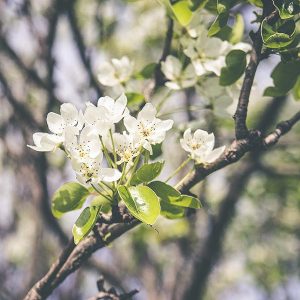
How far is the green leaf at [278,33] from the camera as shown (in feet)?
3.46

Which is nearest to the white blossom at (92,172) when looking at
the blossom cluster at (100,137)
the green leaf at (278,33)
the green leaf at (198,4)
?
the blossom cluster at (100,137)

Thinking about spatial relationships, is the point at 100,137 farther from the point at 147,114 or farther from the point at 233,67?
the point at 233,67

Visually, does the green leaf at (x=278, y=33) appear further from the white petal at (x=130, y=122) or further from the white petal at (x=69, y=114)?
the white petal at (x=69, y=114)

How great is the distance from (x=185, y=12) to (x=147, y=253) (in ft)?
9.13

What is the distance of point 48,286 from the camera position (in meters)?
1.17

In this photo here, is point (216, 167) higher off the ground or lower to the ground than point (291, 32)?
lower

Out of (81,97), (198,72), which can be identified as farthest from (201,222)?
(198,72)

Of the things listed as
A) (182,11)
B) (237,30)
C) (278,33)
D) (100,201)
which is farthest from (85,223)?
(237,30)

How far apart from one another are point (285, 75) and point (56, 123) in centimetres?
56

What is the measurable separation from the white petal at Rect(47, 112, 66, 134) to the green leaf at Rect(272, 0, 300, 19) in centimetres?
53

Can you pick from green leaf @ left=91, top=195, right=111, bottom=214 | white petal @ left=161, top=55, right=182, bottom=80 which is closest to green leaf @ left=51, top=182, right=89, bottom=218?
green leaf @ left=91, top=195, right=111, bottom=214

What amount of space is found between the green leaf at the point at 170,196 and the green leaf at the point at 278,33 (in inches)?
14.3

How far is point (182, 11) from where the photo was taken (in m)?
1.35

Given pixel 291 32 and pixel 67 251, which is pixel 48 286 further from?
pixel 291 32
